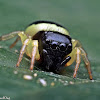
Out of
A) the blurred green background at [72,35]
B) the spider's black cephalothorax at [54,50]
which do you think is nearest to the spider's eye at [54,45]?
the spider's black cephalothorax at [54,50]

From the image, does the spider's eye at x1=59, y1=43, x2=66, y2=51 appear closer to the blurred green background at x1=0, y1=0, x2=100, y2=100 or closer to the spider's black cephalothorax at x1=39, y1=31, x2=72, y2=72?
the spider's black cephalothorax at x1=39, y1=31, x2=72, y2=72

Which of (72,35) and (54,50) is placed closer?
(54,50)

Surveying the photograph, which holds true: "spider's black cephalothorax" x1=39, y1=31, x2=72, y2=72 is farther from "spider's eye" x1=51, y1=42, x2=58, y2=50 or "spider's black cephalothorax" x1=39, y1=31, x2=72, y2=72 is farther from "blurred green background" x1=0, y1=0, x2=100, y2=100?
"blurred green background" x1=0, y1=0, x2=100, y2=100

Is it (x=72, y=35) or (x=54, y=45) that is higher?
(x=72, y=35)

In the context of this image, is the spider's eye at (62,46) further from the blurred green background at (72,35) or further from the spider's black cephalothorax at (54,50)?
the blurred green background at (72,35)

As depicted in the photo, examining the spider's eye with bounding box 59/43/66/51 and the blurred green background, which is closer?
the blurred green background

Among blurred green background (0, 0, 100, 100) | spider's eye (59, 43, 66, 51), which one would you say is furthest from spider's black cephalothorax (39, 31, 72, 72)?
blurred green background (0, 0, 100, 100)

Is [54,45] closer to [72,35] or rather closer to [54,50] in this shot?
[54,50]

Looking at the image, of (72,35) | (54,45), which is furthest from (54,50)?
(72,35)
